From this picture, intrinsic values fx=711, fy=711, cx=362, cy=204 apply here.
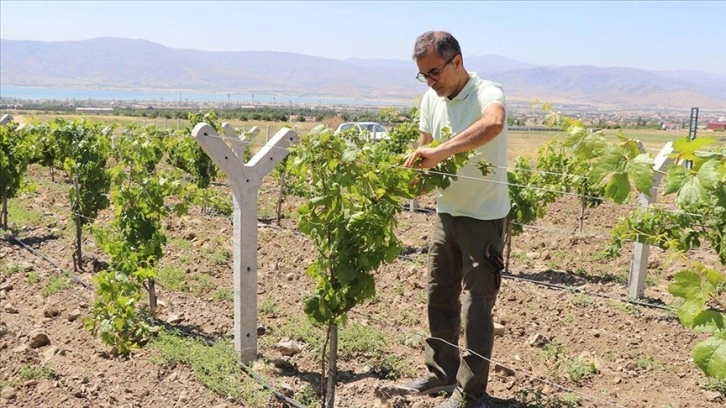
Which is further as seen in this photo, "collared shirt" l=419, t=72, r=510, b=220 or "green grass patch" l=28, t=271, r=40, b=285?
"green grass patch" l=28, t=271, r=40, b=285

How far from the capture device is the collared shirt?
12.0ft

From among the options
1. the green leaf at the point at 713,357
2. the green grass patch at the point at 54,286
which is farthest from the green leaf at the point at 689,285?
the green grass patch at the point at 54,286

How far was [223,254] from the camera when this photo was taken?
8.27m

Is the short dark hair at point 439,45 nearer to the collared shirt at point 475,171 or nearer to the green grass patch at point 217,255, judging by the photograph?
the collared shirt at point 475,171

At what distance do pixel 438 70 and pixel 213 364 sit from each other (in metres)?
2.39

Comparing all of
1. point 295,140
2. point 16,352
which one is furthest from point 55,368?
point 295,140

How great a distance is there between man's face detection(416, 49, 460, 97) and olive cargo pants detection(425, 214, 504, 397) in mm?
715

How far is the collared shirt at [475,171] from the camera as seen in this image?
12.0ft

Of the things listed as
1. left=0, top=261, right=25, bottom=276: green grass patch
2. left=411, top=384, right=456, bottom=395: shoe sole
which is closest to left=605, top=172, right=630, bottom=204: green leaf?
left=411, top=384, right=456, bottom=395: shoe sole

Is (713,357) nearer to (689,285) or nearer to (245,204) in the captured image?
(689,285)

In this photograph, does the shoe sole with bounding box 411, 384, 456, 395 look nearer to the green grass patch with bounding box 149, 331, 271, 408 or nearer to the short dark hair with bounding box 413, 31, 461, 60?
the green grass patch with bounding box 149, 331, 271, 408

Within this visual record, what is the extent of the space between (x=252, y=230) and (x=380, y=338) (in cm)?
137

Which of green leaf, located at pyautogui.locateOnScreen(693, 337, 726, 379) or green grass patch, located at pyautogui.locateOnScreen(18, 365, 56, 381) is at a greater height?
green leaf, located at pyautogui.locateOnScreen(693, 337, 726, 379)

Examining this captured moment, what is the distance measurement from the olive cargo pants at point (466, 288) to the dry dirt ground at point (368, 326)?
42 centimetres
